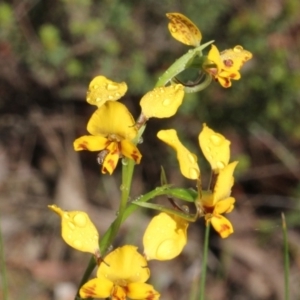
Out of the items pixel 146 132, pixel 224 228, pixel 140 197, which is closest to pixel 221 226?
pixel 224 228

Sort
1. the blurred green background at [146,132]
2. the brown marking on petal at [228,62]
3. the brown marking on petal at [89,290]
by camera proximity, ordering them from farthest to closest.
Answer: the blurred green background at [146,132] → the brown marking on petal at [228,62] → the brown marking on petal at [89,290]

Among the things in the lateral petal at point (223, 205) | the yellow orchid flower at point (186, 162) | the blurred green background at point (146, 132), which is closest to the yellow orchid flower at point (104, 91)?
the yellow orchid flower at point (186, 162)

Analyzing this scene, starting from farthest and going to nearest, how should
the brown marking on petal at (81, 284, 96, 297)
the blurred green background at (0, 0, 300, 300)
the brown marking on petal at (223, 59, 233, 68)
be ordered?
the blurred green background at (0, 0, 300, 300), the brown marking on petal at (223, 59, 233, 68), the brown marking on petal at (81, 284, 96, 297)

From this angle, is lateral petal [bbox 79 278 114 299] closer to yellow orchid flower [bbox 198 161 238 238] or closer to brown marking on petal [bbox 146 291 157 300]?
brown marking on petal [bbox 146 291 157 300]

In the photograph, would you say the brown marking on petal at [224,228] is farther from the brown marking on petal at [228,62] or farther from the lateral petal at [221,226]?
the brown marking on petal at [228,62]

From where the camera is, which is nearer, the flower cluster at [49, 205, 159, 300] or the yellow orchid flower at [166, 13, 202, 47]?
the flower cluster at [49, 205, 159, 300]

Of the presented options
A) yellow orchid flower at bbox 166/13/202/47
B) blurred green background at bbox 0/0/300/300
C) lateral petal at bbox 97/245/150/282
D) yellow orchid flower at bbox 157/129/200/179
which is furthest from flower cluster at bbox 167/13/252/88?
blurred green background at bbox 0/0/300/300
